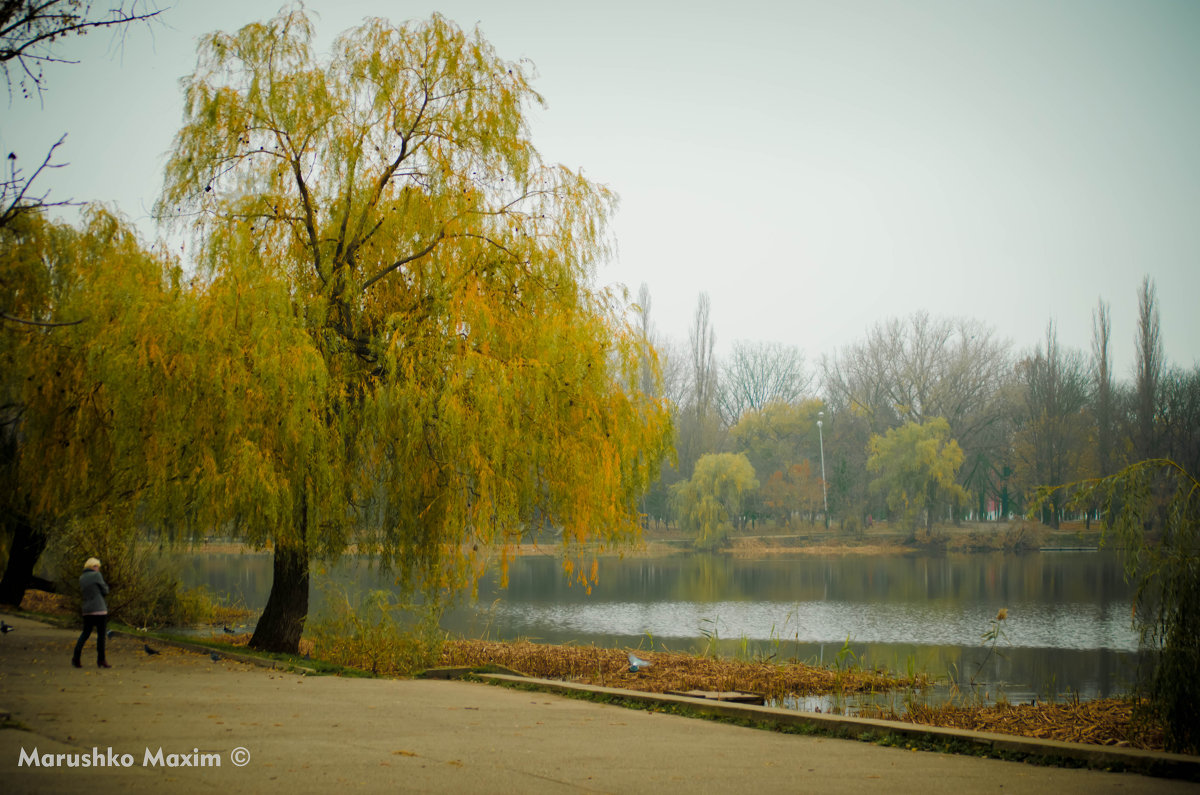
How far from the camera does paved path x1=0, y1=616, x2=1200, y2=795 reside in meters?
5.00

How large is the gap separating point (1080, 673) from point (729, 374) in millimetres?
65227

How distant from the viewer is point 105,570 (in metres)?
15.4

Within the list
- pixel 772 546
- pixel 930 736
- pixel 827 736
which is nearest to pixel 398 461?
pixel 827 736

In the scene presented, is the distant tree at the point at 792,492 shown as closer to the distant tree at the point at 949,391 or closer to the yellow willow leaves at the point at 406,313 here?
the distant tree at the point at 949,391

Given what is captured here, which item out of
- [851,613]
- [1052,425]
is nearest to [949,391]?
[1052,425]

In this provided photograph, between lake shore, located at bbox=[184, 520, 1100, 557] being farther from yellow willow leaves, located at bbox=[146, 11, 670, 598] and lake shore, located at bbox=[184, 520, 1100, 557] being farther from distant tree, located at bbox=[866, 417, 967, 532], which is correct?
yellow willow leaves, located at bbox=[146, 11, 670, 598]

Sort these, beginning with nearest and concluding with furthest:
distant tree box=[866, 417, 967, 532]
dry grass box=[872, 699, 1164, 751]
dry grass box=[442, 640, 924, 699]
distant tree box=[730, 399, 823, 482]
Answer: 1. dry grass box=[872, 699, 1164, 751]
2. dry grass box=[442, 640, 924, 699]
3. distant tree box=[866, 417, 967, 532]
4. distant tree box=[730, 399, 823, 482]

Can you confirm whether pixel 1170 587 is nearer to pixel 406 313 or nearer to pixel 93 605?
pixel 406 313

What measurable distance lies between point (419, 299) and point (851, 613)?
1561 cm

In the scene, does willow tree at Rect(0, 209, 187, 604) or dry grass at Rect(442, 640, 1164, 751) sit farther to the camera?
willow tree at Rect(0, 209, 187, 604)

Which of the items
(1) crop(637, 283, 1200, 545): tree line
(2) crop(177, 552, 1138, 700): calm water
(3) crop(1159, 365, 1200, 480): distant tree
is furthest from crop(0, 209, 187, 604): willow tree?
(3) crop(1159, 365, 1200, 480): distant tree

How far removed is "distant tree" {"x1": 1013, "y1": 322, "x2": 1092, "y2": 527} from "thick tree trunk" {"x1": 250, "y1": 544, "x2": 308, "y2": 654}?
48.4 meters

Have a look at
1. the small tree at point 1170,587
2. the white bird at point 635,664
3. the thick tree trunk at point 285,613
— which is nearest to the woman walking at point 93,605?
the thick tree trunk at point 285,613

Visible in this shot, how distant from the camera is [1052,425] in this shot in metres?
52.3
